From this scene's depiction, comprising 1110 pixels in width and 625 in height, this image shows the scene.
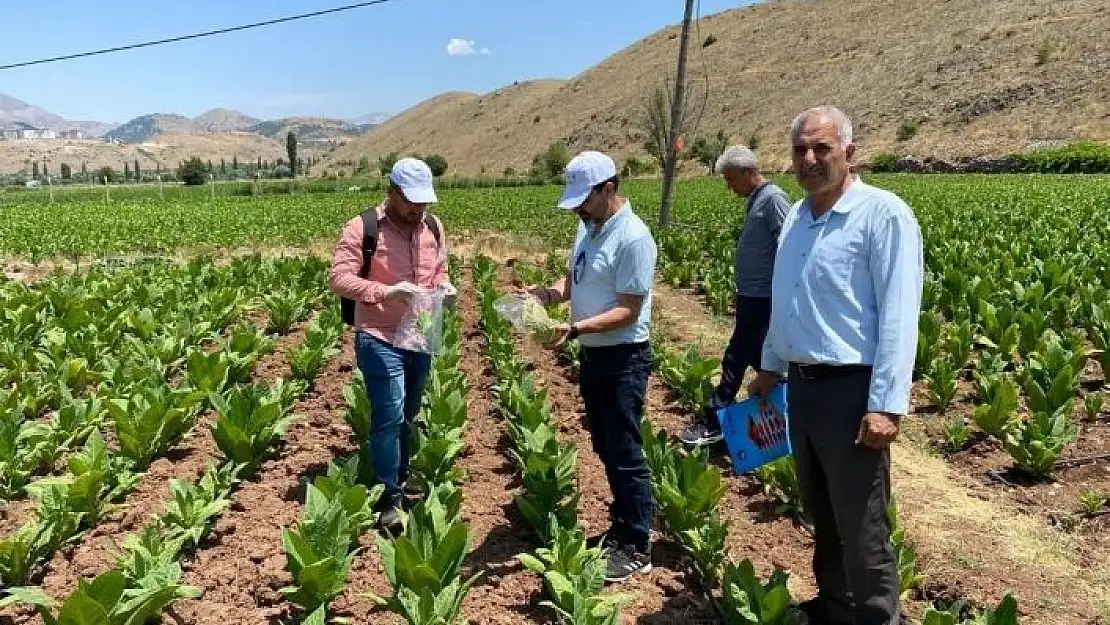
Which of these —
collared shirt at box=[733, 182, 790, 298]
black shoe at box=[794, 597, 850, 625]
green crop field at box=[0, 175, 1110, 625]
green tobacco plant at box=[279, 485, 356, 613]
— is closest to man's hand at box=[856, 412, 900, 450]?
green crop field at box=[0, 175, 1110, 625]

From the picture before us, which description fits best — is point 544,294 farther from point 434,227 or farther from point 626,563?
point 626,563

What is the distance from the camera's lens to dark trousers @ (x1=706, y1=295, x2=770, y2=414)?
5.36 meters

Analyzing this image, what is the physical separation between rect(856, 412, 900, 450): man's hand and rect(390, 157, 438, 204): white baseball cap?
2.31 m

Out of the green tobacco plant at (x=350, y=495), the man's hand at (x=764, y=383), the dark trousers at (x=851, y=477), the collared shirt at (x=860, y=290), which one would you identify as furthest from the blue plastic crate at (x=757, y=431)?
the green tobacco plant at (x=350, y=495)

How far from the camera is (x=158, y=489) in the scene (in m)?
5.02

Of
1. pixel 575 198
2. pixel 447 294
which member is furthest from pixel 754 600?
pixel 447 294

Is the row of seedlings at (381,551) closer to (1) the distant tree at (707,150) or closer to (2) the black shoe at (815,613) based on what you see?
(2) the black shoe at (815,613)

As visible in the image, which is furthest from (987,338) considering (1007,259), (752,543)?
(752,543)

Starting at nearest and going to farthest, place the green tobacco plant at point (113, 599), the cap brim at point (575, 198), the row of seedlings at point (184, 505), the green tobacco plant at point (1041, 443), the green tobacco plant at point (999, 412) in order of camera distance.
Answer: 1. the green tobacco plant at point (113, 599)
2. the row of seedlings at point (184, 505)
3. the cap brim at point (575, 198)
4. the green tobacco plant at point (1041, 443)
5. the green tobacco plant at point (999, 412)

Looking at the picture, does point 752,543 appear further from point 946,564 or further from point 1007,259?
point 1007,259

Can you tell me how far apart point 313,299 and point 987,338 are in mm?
8341

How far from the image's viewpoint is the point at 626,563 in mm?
3979

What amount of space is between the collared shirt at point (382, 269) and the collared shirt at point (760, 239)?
2082 mm

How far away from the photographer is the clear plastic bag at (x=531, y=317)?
3.91 metres
